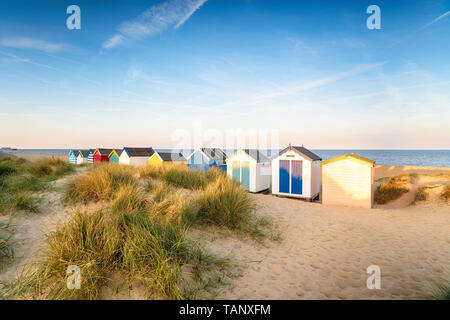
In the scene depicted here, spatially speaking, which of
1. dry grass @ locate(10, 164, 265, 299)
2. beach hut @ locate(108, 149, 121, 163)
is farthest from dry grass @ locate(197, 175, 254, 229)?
beach hut @ locate(108, 149, 121, 163)

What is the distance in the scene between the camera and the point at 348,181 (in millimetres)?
12773

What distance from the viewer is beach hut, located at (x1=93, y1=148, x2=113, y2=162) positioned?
3069 cm

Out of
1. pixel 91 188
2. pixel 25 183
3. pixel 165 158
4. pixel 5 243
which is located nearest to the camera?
pixel 5 243

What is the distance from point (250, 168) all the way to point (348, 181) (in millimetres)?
6187

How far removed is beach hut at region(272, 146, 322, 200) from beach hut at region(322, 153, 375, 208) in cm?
112

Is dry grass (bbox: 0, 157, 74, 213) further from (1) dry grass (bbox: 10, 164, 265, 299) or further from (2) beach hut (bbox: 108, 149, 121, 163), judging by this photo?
(2) beach hut (bbox: 108, 149, 121, 163)

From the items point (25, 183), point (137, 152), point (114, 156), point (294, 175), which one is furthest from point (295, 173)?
point (114, 156)

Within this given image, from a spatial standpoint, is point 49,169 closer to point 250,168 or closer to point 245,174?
point 245,174

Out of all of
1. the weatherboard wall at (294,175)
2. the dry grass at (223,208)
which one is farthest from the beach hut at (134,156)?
the dry grass at (223,208)

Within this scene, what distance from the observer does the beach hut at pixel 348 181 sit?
40.5 ft

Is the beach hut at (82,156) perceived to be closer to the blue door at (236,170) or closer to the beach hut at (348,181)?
the blue door at (236,170)

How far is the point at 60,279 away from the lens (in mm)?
3391
